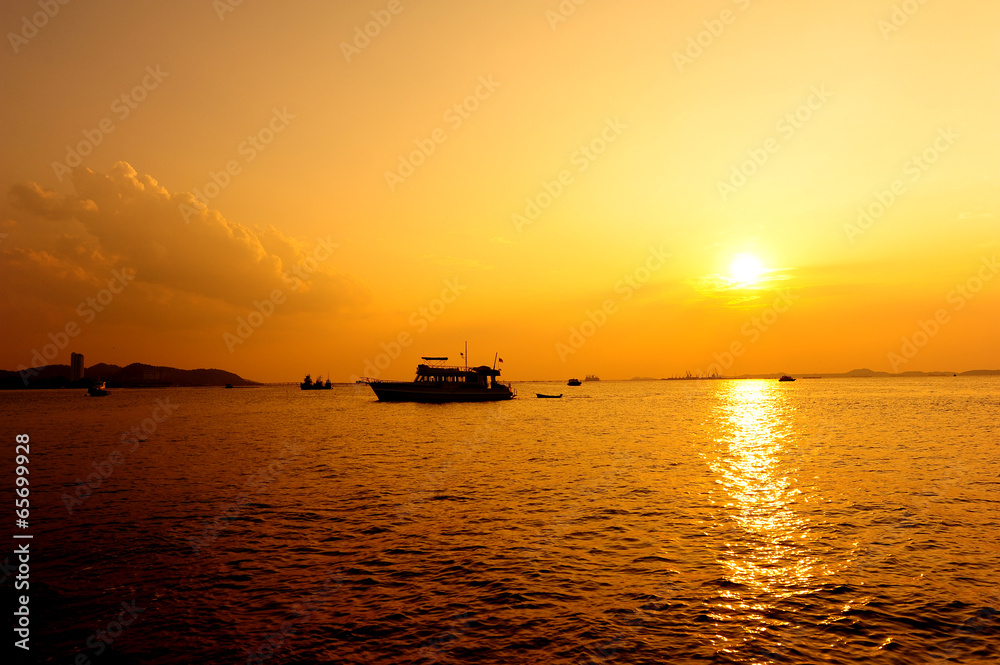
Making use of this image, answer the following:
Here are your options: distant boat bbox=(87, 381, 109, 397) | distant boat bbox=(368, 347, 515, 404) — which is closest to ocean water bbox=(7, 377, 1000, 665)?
distant boat bbox=(368, 347, 515, 404)

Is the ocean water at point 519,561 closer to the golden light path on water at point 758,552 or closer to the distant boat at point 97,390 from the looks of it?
the golden light path on water at point 758,552

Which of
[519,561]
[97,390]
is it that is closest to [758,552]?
[519,561]

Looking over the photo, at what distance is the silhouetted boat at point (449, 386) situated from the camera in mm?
89188

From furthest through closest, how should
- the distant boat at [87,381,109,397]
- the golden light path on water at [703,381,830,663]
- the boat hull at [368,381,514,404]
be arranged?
1. the distant boat at [87,381,109,397]
2. the boat hull at [368,381,514,404]
3. the golden light path on water at [703,381,830,663]

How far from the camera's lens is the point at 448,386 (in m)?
88.8

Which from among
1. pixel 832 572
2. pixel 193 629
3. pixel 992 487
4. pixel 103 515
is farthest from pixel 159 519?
pixel 992 487

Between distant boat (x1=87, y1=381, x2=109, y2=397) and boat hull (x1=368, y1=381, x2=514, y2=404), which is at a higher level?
boat hull (x1=368, y1=381, x2=514, y2=404)

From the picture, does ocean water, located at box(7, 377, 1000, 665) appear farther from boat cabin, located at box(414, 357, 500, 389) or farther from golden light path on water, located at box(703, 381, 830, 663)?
boat cabin, located at box(414, 357, 500, 389)

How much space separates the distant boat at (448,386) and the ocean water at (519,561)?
5739cm

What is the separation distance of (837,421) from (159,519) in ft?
219

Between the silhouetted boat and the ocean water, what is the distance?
57.4m

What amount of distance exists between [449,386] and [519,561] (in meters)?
75.3

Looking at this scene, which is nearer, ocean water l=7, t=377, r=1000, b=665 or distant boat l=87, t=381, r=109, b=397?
ocean water l=7, t=377, r=1000, b=665

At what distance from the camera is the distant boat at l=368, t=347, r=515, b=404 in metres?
89.2
